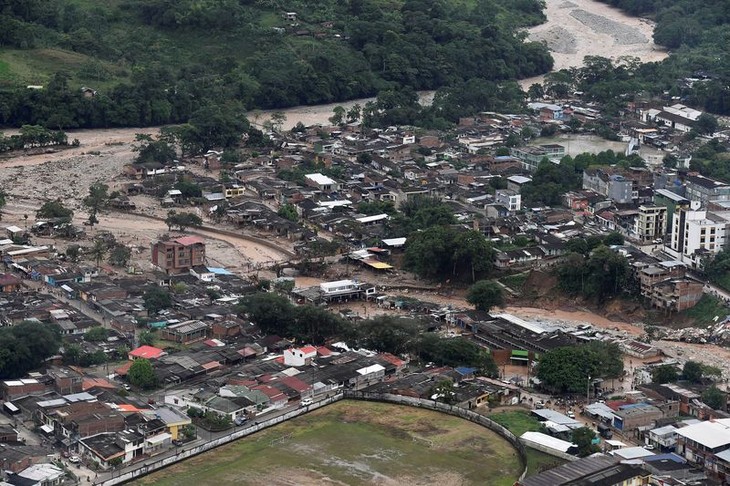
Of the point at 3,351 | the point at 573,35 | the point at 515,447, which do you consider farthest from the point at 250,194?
the point at 573,35

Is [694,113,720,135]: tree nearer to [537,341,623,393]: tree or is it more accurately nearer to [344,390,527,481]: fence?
[537,341,623,393]: tree

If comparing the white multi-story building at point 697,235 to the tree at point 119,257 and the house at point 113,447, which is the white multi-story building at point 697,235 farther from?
the house at point 113,447

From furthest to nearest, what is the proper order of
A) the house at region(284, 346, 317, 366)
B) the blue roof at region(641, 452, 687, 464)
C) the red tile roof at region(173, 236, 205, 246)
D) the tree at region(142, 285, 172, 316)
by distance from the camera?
the red tile roof at region(173, 236, 205, 246), the tree at region(142, 285, 172, 316), the house at region(284, 346, 317, 366), the blue roof at region(641, 452, 687, 464)

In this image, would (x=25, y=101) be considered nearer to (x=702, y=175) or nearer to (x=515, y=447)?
(x=702, y=175)

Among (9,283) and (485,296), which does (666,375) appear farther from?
(9,283)

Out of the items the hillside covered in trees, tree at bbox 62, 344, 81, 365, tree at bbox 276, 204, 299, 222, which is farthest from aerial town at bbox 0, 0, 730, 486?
tree at bbox 276, 204, 299, 222

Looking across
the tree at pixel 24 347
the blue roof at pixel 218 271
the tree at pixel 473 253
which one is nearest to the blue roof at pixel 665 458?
the tree at pixel 473 253
